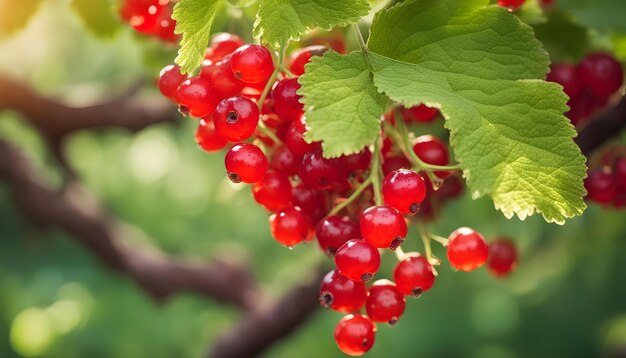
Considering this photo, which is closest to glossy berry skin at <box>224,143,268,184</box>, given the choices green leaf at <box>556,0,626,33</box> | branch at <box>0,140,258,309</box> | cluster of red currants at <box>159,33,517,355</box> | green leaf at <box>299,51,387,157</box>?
cluster of red currants at <box>159,33,517,355</box>

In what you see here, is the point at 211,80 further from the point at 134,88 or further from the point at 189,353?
the point at 189,353

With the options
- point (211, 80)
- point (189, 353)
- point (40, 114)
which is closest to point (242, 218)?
point (189, 353)

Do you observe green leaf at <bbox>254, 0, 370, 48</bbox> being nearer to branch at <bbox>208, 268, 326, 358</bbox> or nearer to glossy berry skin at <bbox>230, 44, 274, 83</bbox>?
glossy berry skin at <bbox>230, 44, 274, 83</bbox>

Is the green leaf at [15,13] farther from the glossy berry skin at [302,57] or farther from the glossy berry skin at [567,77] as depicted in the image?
the glossy berry skin at [567,77]

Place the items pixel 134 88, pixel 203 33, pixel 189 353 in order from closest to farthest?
pixel 203 33, pixel 134 88, pixel 189 353

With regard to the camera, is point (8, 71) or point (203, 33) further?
point (8, 71)
